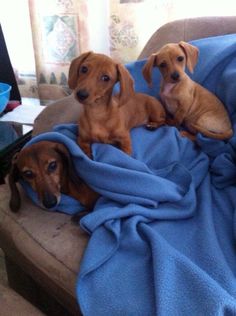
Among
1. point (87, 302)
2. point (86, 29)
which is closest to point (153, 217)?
point (87, 302)

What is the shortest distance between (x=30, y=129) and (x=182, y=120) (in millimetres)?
703

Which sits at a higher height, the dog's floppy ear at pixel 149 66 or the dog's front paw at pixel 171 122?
the dog's floppy ear at pixel 149 66

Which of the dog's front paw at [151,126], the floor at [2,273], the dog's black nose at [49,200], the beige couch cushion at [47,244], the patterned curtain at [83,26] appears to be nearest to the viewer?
the beige couch cushion at [47,244]

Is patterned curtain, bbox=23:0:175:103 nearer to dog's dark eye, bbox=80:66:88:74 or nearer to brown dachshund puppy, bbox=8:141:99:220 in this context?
dog's dark eye, bbox=80:66:88:74

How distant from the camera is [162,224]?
940 mm

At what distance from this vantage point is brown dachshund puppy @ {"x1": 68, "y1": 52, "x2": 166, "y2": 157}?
1.11 m

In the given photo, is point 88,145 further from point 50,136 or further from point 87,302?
point 87,302

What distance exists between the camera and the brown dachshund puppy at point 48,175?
1.03 metres

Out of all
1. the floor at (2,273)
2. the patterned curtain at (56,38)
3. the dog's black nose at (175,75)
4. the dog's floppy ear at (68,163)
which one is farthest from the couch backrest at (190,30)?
the floor at (2,273)

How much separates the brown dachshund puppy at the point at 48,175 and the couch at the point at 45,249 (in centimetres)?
5

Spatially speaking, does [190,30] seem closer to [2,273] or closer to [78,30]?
[78,30]

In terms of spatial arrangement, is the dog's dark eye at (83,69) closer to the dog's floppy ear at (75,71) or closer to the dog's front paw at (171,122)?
the dog's floppy ear at (75,71)

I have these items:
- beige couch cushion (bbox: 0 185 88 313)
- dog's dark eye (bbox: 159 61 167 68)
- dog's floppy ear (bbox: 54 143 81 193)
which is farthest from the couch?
dog's dark eye (bbox: 159 61 167 68)

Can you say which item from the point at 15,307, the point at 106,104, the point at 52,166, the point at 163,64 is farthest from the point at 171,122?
the point at 15,307
